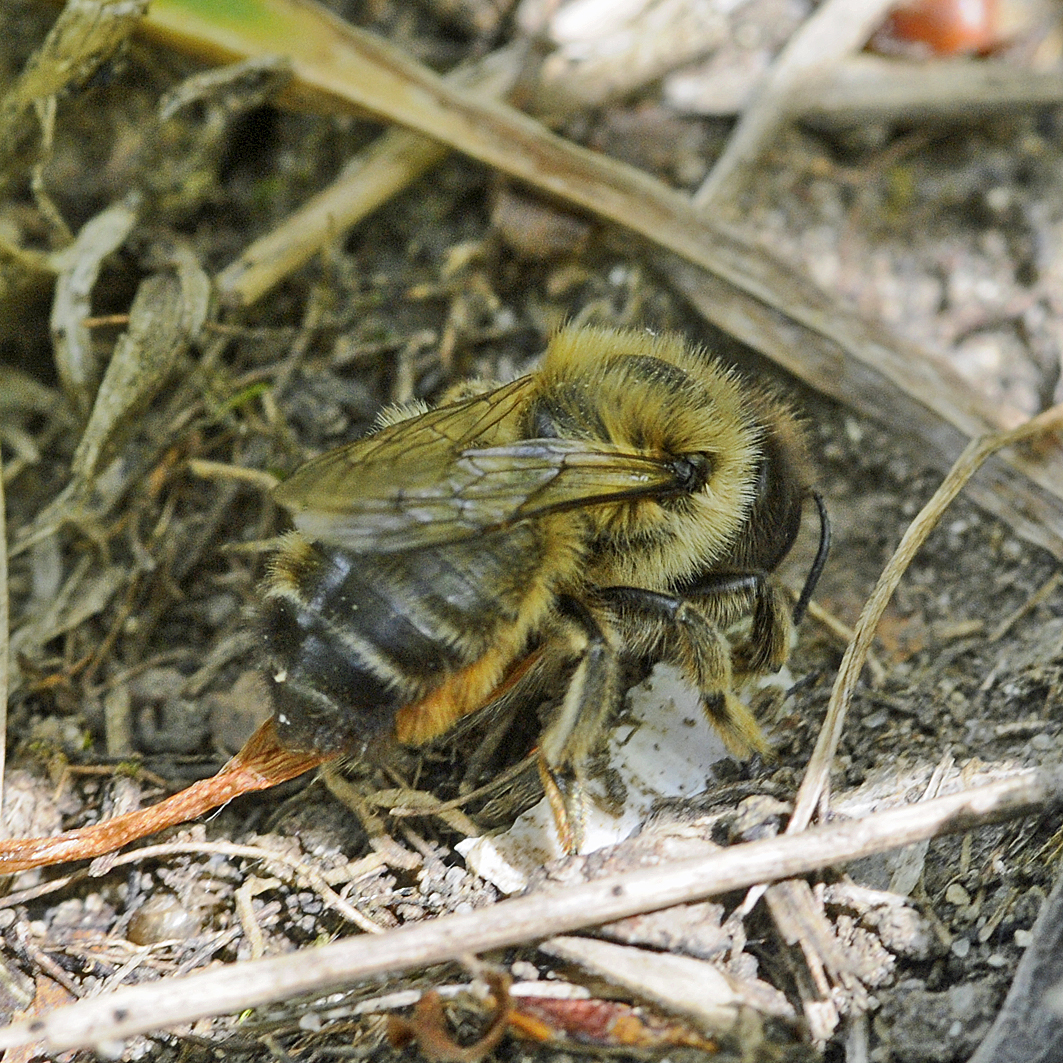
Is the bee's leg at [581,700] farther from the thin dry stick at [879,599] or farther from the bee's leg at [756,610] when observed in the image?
the thin dry stick at [879,599]

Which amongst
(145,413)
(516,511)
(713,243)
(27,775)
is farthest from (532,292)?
(27,775)

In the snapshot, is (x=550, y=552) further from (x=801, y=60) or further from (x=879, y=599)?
(x=801, y=60)

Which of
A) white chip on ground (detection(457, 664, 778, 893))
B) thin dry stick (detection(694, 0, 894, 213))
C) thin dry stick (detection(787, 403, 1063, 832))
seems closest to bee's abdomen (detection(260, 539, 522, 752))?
white chip on ground (detection(457, 664, 778, 893))

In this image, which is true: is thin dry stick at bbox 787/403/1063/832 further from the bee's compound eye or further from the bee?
the bee's compound eye

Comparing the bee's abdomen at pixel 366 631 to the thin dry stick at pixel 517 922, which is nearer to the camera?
the thin dry stick at pixel 517 922

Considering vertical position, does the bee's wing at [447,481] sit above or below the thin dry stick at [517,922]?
above

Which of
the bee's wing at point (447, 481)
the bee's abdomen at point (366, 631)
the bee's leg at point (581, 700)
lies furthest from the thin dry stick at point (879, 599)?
the bee's abdomen at point (366, 631)

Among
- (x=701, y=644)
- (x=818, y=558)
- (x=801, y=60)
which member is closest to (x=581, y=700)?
(x=701, y=644)

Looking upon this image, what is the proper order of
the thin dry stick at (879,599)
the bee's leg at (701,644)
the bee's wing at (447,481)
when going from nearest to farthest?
the bee's wing at (447,481)
the thin dry stick at (879,599)
the bee's leg at (701,644)
